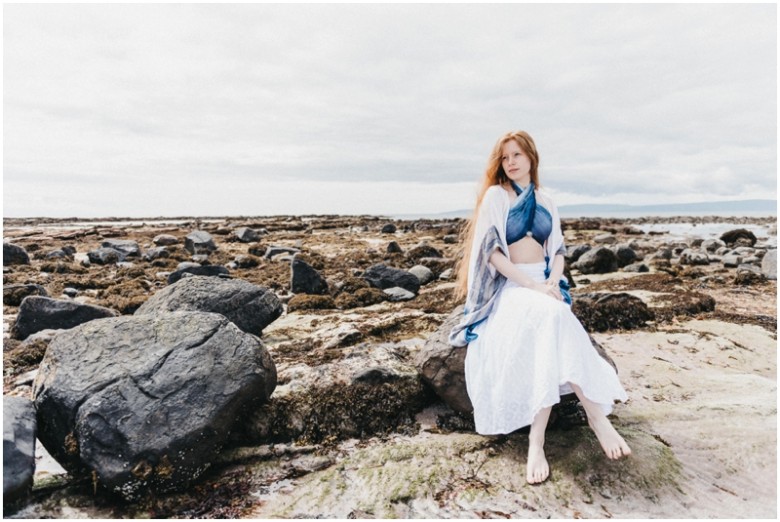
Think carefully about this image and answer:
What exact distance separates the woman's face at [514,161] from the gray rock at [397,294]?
604 centimetres

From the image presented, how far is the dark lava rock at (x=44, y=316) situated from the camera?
7793mm

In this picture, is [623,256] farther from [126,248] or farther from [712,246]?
[126,248]

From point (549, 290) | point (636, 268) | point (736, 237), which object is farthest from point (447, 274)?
point (736, 237)

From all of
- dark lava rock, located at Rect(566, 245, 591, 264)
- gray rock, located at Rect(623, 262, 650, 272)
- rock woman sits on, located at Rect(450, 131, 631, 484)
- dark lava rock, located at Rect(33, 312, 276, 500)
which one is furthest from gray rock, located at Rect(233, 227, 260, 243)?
rock woman sits on, located at Rect(450, 131, 631, 484)

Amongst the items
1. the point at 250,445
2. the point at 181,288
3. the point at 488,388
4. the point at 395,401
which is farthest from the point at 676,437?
the point at 181,288

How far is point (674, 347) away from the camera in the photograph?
738 cm

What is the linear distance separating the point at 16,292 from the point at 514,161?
10.9 metres

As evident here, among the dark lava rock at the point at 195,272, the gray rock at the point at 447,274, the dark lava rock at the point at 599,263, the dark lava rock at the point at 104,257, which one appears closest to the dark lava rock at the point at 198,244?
the dark lava rock at the point at 104,257

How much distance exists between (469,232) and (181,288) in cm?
439

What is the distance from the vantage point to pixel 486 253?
485 centimetres

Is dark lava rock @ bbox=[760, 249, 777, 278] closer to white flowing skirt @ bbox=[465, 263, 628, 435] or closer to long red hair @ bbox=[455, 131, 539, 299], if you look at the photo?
long red hair @ bbox=[455, 131, 539, 299]

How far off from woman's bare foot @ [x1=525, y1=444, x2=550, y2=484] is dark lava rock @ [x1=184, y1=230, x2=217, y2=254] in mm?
19839

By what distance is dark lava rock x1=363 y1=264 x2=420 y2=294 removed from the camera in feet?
37.7

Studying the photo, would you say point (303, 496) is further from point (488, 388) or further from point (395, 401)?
point (488, 388)
